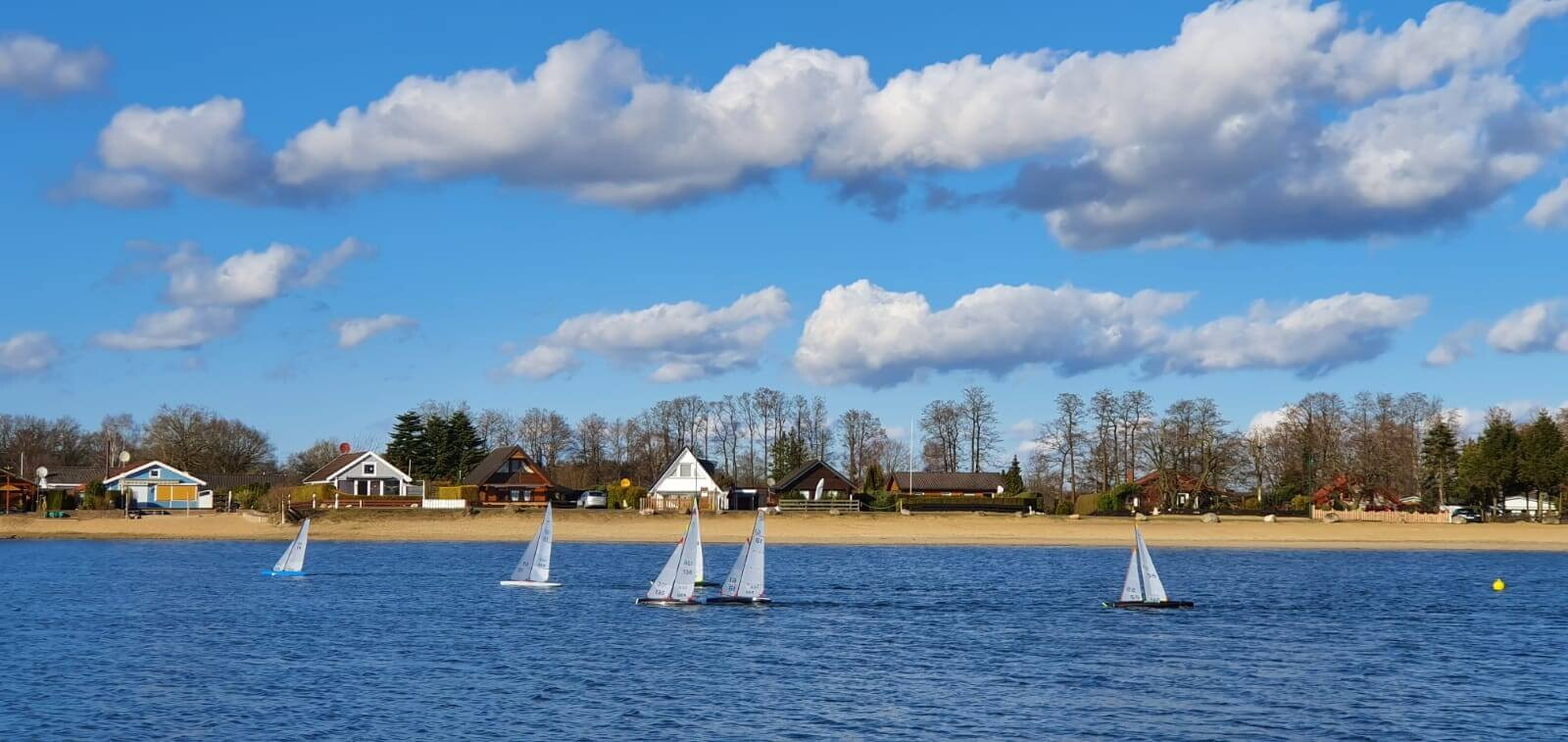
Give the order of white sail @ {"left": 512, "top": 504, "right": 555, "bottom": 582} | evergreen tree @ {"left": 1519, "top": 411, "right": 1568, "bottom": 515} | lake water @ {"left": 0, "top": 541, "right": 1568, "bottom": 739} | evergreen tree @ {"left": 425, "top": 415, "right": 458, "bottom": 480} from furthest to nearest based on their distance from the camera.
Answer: evergreen tree @ {"left": 425, "top": 415, "right": 458, "bottom": 480} → evergreen tree @ {"left": 1519, "top": 411, "right": 1568, "bottom": 515} → white sail @ {"left": 512, "top": 504, "right": 555, "bottom": 582} → lake water @ {"left": 0, "top": 541, "right": 1568, "bottom": 739}

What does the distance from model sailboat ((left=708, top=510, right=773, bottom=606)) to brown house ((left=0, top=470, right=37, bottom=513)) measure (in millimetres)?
106860

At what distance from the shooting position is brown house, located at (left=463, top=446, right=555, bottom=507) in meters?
144

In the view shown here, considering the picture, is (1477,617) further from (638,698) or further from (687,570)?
(638,698)

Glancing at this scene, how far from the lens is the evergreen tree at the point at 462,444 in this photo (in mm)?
170875

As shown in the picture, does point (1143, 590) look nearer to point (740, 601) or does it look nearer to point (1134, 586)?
point (1134, 586)

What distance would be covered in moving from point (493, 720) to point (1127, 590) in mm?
35029

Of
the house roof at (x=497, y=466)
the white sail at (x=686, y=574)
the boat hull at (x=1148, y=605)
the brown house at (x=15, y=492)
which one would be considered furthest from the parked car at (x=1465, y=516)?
the brown house at (x=15, y=492)

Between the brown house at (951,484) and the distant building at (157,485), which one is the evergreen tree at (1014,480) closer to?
the brown house at (951,484)

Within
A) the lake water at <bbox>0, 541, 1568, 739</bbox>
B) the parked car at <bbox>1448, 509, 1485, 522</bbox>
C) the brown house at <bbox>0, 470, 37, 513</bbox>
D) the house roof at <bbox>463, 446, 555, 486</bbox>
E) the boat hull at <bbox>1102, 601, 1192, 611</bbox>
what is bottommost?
the lake water at <bbox>0, 541, 1568, 739</bbox>

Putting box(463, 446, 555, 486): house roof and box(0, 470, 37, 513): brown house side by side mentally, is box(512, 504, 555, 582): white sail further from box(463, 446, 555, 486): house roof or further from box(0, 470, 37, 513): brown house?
box(0, 470, 37, 513): brown house

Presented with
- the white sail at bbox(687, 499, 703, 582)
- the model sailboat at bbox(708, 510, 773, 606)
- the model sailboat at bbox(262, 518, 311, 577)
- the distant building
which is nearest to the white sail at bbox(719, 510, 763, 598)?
the model sailboat at bbox(708, 510, 773, 606)

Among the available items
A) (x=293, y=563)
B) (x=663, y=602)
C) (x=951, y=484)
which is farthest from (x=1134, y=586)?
(x=951, y=484)

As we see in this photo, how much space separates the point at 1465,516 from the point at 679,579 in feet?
314

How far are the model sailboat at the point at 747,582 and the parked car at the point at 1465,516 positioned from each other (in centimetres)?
8144
